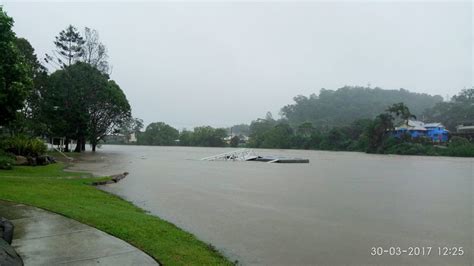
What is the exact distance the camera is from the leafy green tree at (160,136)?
351ft

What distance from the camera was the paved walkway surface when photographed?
4.62 m

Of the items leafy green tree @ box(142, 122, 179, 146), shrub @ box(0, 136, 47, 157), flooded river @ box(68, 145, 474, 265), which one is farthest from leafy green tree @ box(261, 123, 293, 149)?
shrub @ box(0, 136, 47, 157)

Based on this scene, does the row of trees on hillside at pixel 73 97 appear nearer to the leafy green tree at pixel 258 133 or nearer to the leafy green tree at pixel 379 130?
the leafy green tree at pixel 379 130

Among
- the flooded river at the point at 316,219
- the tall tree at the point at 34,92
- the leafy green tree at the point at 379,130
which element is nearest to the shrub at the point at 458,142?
the leafy green tree at the point at 379,130

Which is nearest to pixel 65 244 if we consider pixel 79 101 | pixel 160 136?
pixel 79 101

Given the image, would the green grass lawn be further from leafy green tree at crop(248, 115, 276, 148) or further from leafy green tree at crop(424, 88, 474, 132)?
leafy green tree at crop(248, 115, 276, 148)

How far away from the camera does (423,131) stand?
6425 centimetres

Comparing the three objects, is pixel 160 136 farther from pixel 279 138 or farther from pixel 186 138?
pixel 279 138

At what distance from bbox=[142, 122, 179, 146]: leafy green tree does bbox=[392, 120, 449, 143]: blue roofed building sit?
63.7m

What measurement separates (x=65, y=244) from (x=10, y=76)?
475 inches

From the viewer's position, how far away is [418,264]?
6.57 meters

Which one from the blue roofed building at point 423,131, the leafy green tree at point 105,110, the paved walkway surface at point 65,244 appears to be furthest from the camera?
the blue roofed building at point 423,131

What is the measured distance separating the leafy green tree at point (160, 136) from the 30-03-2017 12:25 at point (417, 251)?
102 m

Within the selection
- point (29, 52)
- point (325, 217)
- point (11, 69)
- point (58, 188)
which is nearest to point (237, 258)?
point (325, 217)
